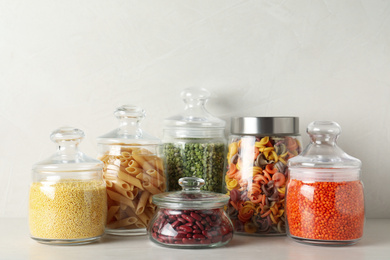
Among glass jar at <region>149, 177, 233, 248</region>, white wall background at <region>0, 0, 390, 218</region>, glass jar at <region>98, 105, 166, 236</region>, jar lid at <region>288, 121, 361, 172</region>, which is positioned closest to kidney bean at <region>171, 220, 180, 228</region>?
glass jar at <region>149, 177, 233, 248</region>

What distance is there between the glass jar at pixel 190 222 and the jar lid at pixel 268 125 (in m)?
0.18

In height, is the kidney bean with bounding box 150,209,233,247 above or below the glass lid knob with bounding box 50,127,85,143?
below

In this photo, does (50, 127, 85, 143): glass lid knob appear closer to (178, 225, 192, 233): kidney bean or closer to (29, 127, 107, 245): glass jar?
(29, 127, 107, 245): glass jar

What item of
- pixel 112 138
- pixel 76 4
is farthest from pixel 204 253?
pixel 76 4

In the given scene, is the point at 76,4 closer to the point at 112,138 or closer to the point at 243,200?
the point at 112,138

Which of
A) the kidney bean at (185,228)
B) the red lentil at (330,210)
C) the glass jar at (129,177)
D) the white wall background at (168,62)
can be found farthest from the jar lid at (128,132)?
the red lentil at (330,210)

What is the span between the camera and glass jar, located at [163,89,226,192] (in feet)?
3.94

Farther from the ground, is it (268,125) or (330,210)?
(268,125)

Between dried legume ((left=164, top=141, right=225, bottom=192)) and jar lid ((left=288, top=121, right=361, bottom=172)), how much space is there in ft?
0.68

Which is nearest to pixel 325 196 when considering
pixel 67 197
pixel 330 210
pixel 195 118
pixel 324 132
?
pixel 330 210

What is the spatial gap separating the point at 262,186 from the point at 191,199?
195mm

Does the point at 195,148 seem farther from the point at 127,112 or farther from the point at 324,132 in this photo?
the point at 324,132

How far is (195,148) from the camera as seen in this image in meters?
1.20

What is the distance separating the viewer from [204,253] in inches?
37.9
